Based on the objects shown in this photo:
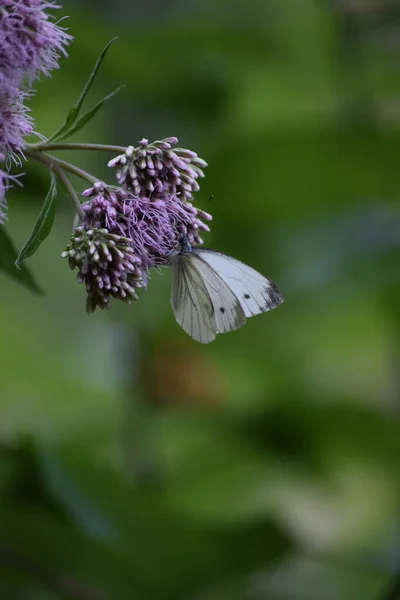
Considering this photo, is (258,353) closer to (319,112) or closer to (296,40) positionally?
(319,112)

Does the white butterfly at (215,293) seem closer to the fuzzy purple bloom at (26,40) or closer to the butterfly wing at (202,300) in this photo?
the butterfly wing at (202,300)

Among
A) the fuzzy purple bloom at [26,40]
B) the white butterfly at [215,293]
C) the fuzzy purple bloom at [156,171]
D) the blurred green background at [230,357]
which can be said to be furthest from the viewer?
the blurred green background at [230,357]

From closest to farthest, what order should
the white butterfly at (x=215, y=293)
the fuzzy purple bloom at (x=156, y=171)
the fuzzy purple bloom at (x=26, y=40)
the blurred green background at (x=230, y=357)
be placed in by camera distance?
the fuzzy purple bloom at (x=26, y=40) < the fuzzy purple bloom at (x=156, y=171) < the white butterfly at (x=215, y=293) < the blurred green background at (x=230, y=357)

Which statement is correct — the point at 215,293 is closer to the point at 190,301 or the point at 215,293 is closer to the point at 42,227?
the point at 190,301

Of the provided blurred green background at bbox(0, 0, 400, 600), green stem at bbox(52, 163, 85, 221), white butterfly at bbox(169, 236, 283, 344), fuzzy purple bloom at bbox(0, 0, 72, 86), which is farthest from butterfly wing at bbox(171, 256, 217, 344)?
blurred green background at bbox(0, 0, 400, 600)

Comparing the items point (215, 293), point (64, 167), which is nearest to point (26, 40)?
point (64, 167)

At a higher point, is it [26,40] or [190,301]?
[26,40]

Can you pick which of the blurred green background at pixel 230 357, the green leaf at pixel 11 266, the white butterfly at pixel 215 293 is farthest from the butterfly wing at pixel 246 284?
the blurred green background at pixel 230 357
